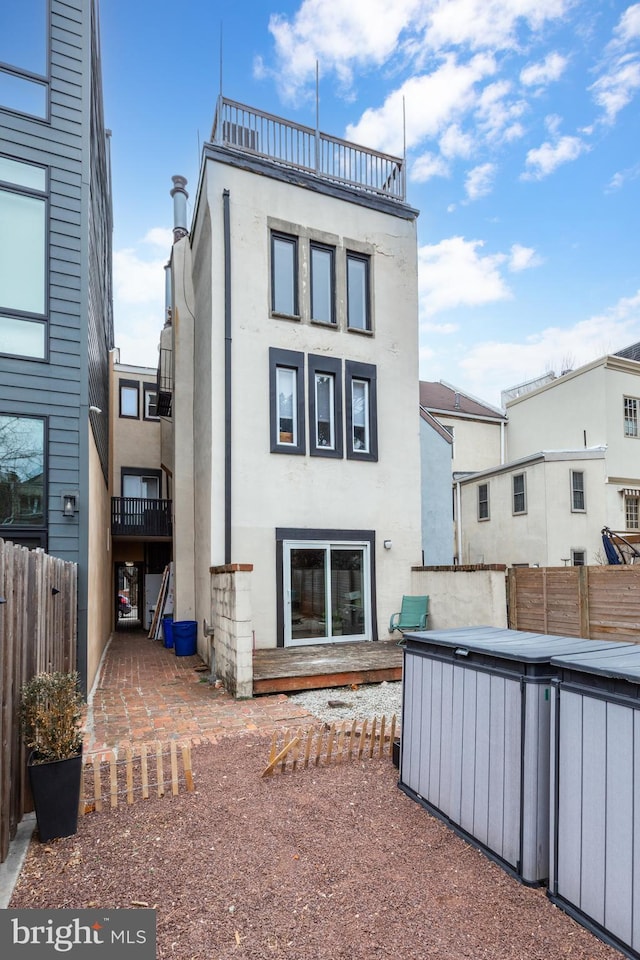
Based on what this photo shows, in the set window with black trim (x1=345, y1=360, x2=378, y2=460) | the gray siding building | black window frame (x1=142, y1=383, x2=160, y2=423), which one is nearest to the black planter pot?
the gray siding building

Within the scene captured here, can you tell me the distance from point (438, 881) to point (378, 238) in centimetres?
1108

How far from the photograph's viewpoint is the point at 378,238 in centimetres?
1125

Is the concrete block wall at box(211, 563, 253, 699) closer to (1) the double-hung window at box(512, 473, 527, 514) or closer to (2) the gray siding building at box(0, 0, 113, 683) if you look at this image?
(2) the gray siding building at box(0, 0, 113, 683)

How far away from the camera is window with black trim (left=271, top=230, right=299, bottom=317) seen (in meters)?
10.3

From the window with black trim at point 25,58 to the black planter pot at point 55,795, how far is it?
8.19m

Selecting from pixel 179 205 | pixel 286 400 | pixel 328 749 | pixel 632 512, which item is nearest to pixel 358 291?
pixel 286 400

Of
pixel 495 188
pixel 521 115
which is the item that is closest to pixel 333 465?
pixel 521 115

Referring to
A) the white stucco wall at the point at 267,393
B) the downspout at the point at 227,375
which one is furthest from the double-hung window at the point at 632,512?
the downspout at the point at 227,375

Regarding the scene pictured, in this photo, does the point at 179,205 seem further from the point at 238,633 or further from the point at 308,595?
the point at 238,633

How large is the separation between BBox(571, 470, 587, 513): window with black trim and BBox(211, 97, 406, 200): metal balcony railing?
34.7 feet

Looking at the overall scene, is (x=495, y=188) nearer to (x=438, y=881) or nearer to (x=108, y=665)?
(x=108, y=665)

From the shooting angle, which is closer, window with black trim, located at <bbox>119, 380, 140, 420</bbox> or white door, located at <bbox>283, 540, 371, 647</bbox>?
white door, located at <bbox>283, 540, 371, 647</bbox>

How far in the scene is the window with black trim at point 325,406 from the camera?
10266 mm

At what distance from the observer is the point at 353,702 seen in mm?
7105
